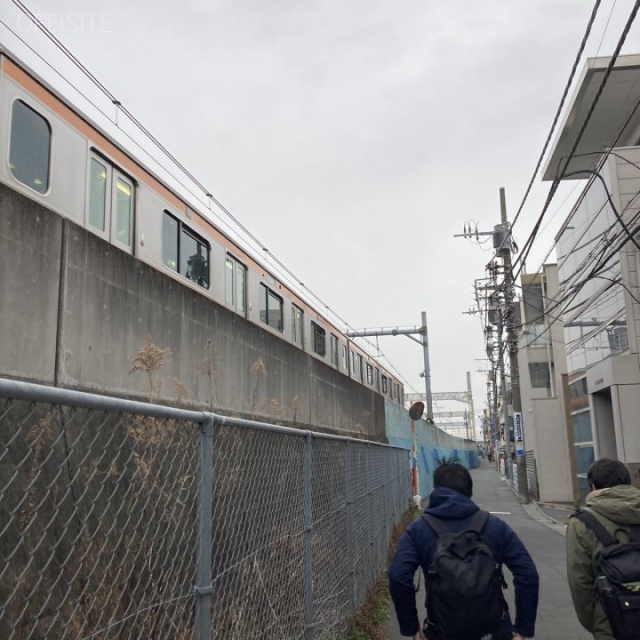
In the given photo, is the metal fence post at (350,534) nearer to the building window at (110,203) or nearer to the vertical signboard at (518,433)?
the building window at (110,203)

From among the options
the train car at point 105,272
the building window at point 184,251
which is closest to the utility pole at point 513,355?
the train car at point 105,272

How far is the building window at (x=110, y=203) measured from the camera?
246 inches

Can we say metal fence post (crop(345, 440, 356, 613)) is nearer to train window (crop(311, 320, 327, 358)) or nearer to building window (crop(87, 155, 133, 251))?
building window (crop(87, 155, 133, 251))

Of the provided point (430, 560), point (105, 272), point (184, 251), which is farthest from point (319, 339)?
point (430, 560)

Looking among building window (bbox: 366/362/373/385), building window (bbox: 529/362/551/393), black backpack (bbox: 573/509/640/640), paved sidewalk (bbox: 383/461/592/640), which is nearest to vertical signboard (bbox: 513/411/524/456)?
paved sidewalk (bbox: 383/461/592/640)

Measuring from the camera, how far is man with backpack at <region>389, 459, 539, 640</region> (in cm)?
281

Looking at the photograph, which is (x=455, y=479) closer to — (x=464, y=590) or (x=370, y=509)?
(x=464, y=590)

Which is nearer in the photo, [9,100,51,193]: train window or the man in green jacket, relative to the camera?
the man in green jacket

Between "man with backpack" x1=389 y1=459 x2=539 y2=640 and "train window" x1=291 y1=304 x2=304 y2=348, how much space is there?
10040mm

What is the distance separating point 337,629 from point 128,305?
3467 mm

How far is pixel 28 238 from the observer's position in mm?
4895

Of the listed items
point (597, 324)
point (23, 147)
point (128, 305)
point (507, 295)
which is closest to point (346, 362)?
point (507, 295)

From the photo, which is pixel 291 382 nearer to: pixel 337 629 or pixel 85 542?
pixel 337 629

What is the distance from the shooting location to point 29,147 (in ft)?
17.7
